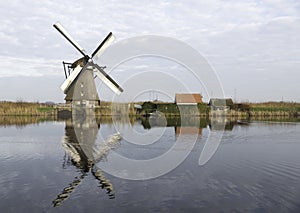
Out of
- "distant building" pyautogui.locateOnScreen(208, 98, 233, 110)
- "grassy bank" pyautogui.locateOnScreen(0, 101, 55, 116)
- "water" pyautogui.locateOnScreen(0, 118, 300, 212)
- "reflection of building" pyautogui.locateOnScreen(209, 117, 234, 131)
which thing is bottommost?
"water" pyautogui.locateOnScreen(0, 118, 300, 212)

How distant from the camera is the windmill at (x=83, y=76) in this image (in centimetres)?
3009

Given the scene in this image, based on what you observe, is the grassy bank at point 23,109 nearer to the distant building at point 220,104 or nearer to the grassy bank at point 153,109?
the grassy bank at point 153,109

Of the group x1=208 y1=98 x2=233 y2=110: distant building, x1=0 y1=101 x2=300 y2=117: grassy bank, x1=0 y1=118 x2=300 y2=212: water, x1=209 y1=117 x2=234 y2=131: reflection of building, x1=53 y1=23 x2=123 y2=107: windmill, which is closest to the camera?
x1=0 y1=118 x2=300 y2=212: water

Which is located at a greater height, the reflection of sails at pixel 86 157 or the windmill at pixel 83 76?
the windmill at pixel 83 76

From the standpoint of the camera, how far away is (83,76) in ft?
101

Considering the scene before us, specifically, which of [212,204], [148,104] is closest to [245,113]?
[148,104]

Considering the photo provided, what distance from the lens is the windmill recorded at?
30.1m

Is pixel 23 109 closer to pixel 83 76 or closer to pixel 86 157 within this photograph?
pixel 83 76

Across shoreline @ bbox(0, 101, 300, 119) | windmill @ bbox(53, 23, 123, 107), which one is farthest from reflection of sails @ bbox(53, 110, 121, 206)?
shoreline @ bbox(0, 101, 300, 119)

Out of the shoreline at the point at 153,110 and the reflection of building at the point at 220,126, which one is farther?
the shoreline at the point at 153,110

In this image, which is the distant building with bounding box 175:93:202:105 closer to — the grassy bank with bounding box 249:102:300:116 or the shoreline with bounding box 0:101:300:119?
the shoreline with bounding box 0:101:300:119

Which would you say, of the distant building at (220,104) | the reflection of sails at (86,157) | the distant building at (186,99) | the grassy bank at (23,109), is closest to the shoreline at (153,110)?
the grassy bank at (23,109)

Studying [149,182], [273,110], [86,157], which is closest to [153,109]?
[273,110]

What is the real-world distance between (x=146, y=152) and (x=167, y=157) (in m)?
1.20
